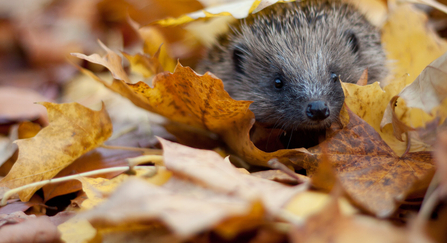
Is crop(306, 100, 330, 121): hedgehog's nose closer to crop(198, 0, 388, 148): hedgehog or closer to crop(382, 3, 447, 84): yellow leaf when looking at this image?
crop(198, 0, 388, 148): hedgehog

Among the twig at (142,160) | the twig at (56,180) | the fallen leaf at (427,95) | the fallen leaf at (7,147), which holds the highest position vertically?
the fallen leaf at (427,95)

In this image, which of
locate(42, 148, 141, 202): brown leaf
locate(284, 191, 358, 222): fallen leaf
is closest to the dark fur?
locate(284, 191, 358, 222): fallen leaf

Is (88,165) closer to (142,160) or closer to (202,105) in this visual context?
(142,160)

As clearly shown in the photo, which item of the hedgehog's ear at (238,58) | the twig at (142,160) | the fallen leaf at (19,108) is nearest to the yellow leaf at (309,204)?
the twig at (142,160)

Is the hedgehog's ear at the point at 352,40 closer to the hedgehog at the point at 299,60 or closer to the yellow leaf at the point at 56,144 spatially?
the hedgehog at the point at 299,60

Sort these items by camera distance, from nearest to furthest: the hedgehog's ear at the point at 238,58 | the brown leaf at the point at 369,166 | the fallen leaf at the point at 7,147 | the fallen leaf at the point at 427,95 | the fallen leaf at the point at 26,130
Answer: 1. the brown leaf at the point at 369,166
2. the fallen leaf at the point at 427,95
3. the fallen leaf at the point at 7,147
4. the fallen leaf at the point at 26,130
5. the hedgehog's ear at the point at 238,58

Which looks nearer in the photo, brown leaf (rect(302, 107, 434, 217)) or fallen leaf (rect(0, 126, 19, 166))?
brown leaf (rect(302, 107, 434, 217))

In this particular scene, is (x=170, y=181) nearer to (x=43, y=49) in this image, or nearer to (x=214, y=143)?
(x=214, y=143)

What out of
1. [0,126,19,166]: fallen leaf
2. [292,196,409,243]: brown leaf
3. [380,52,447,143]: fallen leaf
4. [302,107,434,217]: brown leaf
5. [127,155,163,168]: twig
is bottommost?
[0,126,19,166]: fallen leaf

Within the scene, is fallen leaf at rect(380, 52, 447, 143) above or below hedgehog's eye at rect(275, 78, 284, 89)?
above
